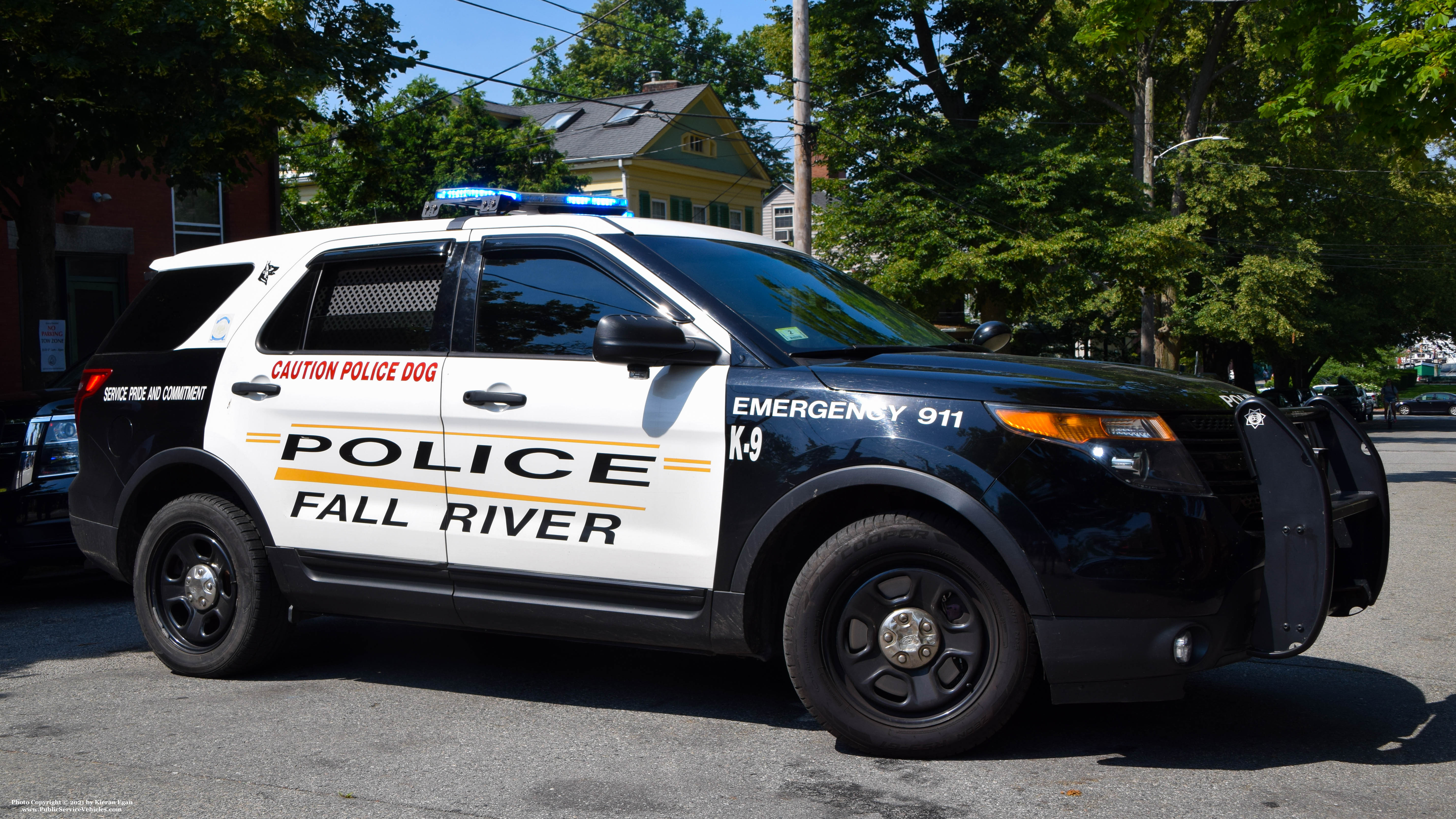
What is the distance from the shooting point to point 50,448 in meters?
7.54

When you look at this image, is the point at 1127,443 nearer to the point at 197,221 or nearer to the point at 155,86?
the point at 155,86

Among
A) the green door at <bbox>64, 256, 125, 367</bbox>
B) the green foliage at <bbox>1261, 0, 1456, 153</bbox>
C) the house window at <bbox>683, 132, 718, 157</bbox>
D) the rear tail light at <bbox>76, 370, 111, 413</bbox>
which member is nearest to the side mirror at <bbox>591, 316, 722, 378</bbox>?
the rear tail light at <bbox>76, 370, 111, 413</bbox>

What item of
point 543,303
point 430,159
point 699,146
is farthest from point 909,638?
point 699,146

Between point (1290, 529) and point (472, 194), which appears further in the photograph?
point (472, 194)

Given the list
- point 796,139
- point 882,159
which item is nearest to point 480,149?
point 882,159

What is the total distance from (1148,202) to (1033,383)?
26.3m

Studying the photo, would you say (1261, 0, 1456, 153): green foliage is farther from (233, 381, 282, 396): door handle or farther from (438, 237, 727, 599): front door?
(233, 381, 282, 396): door handle

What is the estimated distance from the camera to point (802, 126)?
692 inches

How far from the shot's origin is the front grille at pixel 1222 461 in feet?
13.3

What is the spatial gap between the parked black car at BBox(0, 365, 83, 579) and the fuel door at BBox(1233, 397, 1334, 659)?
6121 mm

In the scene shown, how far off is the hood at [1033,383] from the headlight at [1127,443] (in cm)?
4

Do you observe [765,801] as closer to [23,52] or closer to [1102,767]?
[1102,767]

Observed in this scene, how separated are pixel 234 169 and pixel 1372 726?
500 inches

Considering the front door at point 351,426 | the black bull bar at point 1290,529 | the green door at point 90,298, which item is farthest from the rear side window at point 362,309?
the green door at point 90,298
